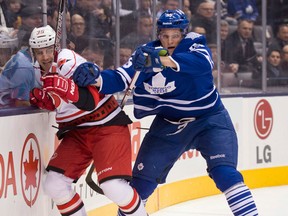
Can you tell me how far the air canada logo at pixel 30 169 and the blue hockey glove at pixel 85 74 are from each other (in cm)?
47

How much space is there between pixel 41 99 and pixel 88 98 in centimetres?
34

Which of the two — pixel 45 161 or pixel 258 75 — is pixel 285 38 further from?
pixel 45 161

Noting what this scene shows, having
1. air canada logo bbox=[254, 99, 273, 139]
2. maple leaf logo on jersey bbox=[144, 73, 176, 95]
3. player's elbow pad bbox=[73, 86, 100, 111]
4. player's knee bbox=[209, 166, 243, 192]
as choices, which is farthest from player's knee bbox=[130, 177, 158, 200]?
air canada logo bbox=[254, 99, 273, 139]

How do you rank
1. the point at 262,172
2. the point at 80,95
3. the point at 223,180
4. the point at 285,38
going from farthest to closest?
1. the point at 285,38
2. the point at 262,172
3. the point at 223,180
4. the point at 80,95

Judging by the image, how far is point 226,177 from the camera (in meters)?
4.14

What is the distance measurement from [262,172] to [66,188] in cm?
330

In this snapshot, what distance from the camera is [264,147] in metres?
7.09

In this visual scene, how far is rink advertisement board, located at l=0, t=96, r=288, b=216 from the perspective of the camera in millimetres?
3945

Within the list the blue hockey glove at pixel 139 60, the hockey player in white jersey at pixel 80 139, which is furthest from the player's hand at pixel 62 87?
the blue hockey glove at pixel 139 60

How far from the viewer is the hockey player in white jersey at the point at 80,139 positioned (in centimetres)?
398

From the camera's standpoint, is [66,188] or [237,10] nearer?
[66,188]

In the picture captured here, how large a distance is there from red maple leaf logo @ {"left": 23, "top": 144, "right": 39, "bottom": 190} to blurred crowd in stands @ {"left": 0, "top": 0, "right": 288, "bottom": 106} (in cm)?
29

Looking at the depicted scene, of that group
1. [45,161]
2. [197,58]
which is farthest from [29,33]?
[197,58]

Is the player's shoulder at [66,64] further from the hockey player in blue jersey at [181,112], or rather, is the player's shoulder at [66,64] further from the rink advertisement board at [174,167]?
the rink advertisement board at [174,167]
